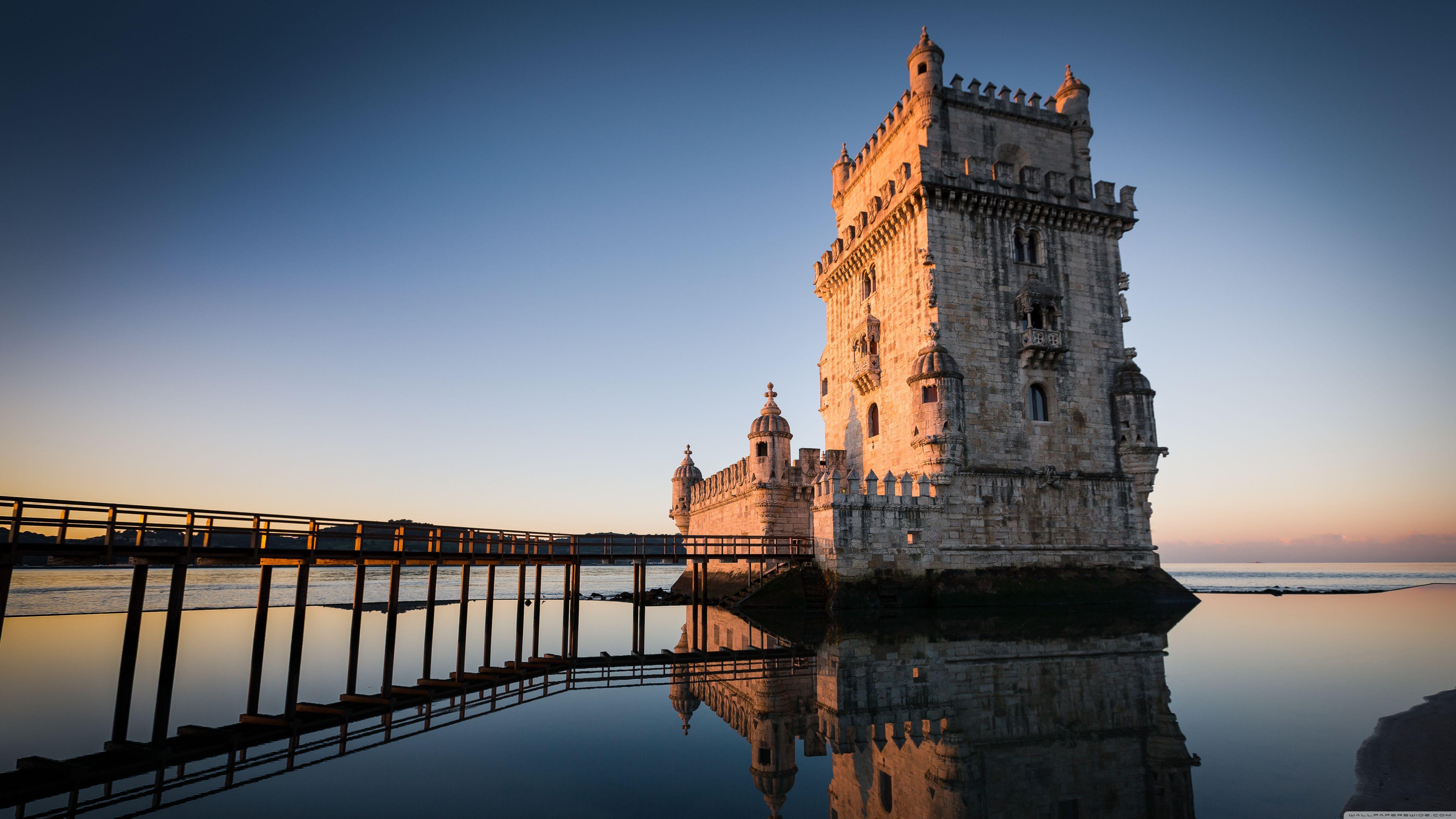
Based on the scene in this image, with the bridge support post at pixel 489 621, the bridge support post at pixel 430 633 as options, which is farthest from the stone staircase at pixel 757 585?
the bridge support post at pixel 430 633

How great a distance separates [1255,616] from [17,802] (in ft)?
119

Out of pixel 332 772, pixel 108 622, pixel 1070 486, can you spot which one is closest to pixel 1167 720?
pixel 332 772

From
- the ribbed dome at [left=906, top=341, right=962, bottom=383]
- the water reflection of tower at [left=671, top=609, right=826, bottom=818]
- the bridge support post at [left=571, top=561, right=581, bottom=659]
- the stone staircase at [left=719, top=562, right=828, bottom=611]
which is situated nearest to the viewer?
the water reflection of tower at [left=671, top=609, right=826, bottom=818]

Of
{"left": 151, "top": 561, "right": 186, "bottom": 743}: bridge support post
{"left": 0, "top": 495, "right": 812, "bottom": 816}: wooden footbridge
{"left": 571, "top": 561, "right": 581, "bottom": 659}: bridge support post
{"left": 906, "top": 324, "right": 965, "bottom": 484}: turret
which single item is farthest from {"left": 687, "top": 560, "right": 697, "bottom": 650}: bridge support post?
{"left": 151, "top": 561, "right": 186, "bottom": 743}: bridge support post

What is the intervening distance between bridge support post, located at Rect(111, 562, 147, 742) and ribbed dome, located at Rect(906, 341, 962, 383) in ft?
70.7

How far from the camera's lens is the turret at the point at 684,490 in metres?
47.5

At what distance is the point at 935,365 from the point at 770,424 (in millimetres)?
9378

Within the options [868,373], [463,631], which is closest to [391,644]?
[463,631]

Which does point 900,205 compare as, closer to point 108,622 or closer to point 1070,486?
point 1070,486

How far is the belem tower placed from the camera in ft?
82.6

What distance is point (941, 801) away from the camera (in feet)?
26.1

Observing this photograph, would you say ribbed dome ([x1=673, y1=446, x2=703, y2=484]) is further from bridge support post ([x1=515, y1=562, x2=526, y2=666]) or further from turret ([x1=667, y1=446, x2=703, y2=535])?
bridge support post ([x1=515, y1=562, x2=526, y2=666])

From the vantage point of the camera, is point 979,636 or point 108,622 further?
point 108,622

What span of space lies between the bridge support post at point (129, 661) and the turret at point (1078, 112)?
32.9m
